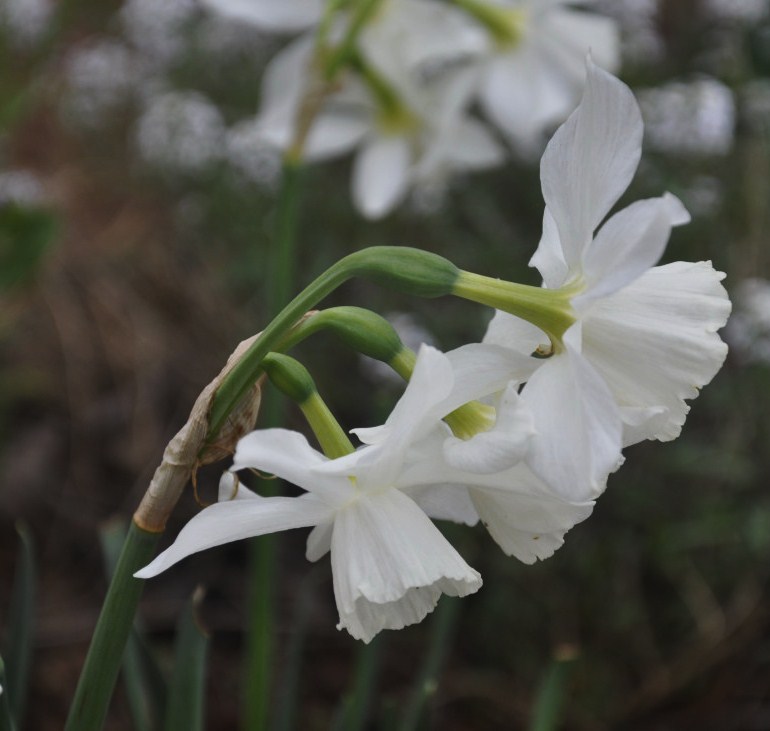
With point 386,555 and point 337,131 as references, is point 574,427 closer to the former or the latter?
point 386,555

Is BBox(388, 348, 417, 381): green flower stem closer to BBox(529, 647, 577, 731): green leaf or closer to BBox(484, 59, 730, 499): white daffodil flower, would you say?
BBox(484, 59, 730, 499): white daffodil flower

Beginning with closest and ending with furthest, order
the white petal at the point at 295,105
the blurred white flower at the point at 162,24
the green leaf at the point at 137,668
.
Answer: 1. the green leaf at the point at 137,668
2. the white petal at the point at 295,105
3. the blurred white flower at the point at 162,24

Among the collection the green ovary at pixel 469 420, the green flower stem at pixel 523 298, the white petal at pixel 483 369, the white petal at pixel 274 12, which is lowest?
the white petal at pixel 274 12

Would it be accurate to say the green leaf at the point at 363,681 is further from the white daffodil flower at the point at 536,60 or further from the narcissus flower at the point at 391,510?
the white daffodil flower at the point at 536,60

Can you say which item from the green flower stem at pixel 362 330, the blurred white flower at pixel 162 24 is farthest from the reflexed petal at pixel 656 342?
the blurred white flower at pixel 162 24

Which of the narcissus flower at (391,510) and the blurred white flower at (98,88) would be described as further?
the blurred white flower at (98,88)

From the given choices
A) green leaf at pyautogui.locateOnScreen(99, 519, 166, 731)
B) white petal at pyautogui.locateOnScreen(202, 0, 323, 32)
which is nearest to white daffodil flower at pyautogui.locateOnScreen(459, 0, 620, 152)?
white petal at pyautogui.locateOnScreen(202, 0, 323, 32)

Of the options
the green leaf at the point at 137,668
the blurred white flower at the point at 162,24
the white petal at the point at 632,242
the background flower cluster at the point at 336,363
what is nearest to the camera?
the white petal at the point at 632,242
